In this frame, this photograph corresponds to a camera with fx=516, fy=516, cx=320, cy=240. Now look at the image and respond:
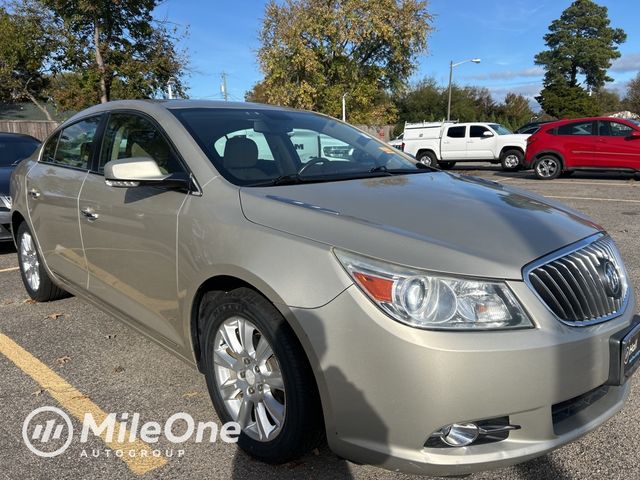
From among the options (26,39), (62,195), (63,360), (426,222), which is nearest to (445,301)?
(426,222)

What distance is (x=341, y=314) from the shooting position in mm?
1874

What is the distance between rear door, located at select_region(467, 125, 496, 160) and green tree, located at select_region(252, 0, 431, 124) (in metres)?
9.88

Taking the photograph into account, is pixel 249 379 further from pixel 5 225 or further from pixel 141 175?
pixel 5 225

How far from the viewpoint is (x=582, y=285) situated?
2047mm

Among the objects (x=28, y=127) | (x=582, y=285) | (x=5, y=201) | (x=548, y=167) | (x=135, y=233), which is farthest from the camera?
(x=28, y=127)

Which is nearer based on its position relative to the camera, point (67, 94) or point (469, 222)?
point (469, 222)

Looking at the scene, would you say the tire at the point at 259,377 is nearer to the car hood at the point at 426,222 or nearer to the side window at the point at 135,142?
the car hood at the point at 426,222

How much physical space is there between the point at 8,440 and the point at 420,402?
7.03 feet

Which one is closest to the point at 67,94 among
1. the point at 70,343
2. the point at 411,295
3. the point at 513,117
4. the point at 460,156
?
the point at 460,156

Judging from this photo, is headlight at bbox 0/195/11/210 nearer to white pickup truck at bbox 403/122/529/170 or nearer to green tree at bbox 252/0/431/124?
white pickup truck at bbox 403/122/529/170

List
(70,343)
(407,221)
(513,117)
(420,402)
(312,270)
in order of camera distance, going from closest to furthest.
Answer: (420,402)
(312,270)
(407,221)
(70,343)
(513,117)

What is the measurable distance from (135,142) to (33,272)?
2.24m

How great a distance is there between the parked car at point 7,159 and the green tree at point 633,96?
50191 millimetres

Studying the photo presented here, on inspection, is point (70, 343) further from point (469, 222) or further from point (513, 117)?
point (513, 117)
